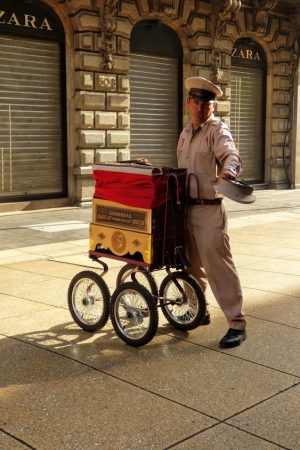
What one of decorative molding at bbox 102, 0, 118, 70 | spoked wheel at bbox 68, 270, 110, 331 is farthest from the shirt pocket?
decorative molding at bbox 102, 0, 118, 70

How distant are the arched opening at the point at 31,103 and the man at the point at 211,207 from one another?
345 inches

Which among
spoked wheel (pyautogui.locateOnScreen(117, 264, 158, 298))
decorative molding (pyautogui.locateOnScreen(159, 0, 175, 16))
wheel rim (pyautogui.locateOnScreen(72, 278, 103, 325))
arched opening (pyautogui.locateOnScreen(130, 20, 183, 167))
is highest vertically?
decorative molding (pyautogui.locateOnScreen(159, 0, 175, 16))

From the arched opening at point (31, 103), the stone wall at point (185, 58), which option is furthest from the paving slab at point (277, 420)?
the stone wall at point (185, 58)

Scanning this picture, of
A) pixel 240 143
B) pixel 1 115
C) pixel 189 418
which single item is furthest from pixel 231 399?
pixel 240 143

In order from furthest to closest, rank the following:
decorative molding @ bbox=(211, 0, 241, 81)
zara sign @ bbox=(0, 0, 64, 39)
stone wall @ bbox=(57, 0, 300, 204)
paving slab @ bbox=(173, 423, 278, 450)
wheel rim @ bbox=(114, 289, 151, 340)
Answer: decorative molding @ bbox=(211, 0, 241, 81) < stone wall @ bbox=(57, 0, 300, 204) < zara sign @ bbox=(0, 0, 64, 39) < wheel rim @ bbox=(114, 289, 151, 340) < paving slab @ bbox=(173, 423, 278, 450)

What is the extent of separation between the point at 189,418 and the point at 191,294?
1.61 metres

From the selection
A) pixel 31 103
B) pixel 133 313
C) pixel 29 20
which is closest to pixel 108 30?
pixel 29 20

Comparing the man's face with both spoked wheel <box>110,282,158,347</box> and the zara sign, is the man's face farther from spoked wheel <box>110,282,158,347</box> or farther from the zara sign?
the zara sign

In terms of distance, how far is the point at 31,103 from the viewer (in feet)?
44.9

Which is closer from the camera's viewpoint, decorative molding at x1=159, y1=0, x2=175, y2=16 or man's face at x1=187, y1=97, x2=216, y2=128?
man's face at x1=187, y1=97, x2=216, y2=128

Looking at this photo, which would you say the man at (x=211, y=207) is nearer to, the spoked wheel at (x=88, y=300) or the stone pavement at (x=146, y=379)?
the stone pavement at (x=146, y=379)

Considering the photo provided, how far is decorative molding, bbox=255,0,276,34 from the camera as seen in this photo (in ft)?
59.4

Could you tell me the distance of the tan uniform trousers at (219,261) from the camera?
198 inches

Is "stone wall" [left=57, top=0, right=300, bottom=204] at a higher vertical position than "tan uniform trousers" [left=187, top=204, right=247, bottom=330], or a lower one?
higher
